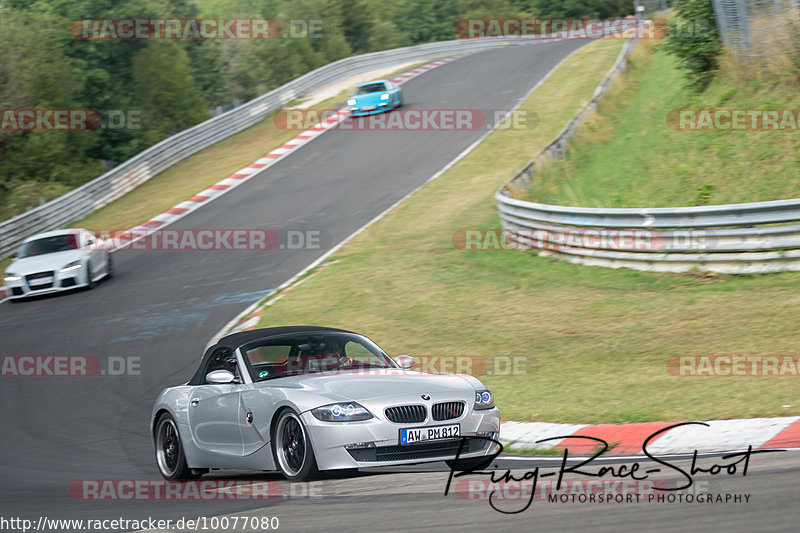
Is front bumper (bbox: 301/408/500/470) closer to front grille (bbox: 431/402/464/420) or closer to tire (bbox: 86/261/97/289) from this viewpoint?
front grille (bbox: 431/402/464/420)

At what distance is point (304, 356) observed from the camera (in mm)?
8180

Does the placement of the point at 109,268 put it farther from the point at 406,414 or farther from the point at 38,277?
the point at 406,414

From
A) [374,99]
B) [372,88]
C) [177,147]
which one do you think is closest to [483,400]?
[374,99]

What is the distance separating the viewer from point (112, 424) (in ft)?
39.2

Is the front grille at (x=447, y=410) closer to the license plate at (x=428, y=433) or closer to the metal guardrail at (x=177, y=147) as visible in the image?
the license plate at (x=428, y=433)

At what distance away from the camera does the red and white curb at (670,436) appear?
24.2ft

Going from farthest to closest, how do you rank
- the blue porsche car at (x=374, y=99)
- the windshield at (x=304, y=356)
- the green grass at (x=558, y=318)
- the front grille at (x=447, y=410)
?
the blue porsche car at (x=374, y=99), the green grass at (x=558, y=318), the windshield at (x=304, y=356), the front grille at (x=447, y=410)

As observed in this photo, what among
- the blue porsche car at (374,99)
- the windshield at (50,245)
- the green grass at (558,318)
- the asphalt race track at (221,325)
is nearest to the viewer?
the asphalt race track at (221,325)

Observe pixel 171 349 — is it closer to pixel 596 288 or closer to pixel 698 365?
pixel 596 288

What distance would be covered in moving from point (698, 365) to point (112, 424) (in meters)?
6.95

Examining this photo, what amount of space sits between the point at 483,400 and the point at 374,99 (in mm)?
28957

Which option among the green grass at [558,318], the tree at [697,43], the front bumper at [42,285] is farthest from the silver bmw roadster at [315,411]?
the tree at [697,43]

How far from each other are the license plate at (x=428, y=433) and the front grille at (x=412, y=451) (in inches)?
1.8

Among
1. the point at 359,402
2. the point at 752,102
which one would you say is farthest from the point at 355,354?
the point at 752,102
